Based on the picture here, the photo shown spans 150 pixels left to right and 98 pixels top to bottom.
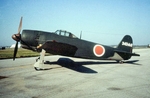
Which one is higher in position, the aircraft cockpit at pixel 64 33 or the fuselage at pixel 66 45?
the aircraft cockpit at pixel 64 33

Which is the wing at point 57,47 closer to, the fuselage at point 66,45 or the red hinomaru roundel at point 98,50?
the fuselage at point 66,45

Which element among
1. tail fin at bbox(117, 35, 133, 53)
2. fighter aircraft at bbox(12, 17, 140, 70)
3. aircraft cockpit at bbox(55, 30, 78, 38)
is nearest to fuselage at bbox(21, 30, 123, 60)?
fighter aircraft at bbox(12, 17, 140, 70)

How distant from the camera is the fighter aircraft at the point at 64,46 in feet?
29.5

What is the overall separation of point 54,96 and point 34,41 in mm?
6402

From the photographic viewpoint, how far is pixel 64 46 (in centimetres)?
909

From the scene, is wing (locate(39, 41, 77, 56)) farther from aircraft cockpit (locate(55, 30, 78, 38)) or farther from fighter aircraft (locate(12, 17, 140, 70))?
aircraft cockpit (locate(55, 30, 78, 38))

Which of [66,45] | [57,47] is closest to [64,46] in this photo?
[66,45]

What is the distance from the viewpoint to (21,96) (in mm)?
4398

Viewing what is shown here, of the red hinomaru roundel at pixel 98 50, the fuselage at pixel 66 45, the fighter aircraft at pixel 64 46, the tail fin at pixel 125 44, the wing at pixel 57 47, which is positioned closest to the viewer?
the wing at pixel 57 47

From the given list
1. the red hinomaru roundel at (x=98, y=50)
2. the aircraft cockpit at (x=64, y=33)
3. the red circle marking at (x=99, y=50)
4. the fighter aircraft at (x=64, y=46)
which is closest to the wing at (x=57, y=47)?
the fighter aircraft at (x=64, y=46)

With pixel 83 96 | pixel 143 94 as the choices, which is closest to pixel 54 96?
pixel 83 96

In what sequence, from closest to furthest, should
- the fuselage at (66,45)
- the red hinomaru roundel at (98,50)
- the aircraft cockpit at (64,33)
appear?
the fuselage at (66,45)
the aircraft cockpit at (64,33)
the red hinomaru roundel at (98,50)

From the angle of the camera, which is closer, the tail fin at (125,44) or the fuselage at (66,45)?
the fuselage at (66,45)

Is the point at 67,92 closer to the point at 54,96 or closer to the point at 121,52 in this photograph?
the point at 54,96
